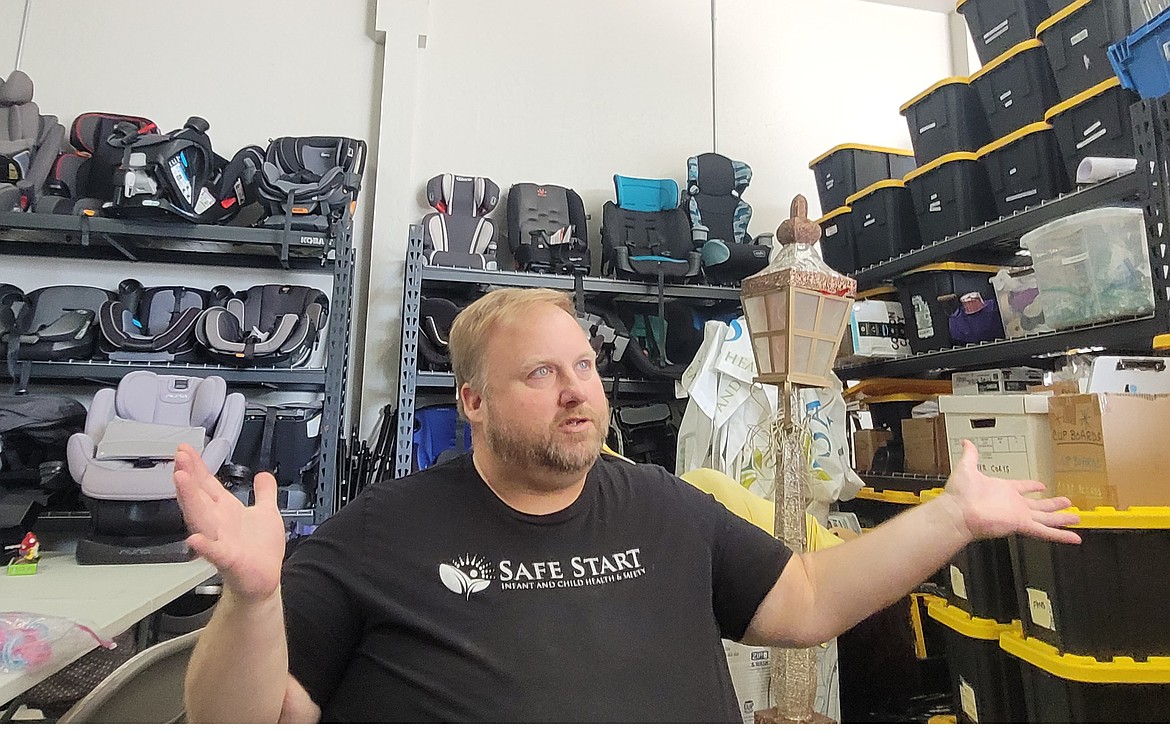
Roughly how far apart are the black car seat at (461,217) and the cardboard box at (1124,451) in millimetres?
2090

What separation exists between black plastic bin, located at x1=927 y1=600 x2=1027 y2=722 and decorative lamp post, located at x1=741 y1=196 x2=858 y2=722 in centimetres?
44

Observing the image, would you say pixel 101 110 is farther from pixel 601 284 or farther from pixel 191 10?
pixel 601 284

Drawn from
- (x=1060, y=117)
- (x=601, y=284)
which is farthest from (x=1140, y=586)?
(x=601, y=284)

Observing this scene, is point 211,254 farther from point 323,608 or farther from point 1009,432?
point 1009,432

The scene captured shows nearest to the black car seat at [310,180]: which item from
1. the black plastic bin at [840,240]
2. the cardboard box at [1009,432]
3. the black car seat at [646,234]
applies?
the black car seat at [646,234]

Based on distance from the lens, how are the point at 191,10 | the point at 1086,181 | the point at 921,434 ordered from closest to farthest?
the point at 1086,181 → the point at 921,434 → the point at 191,10

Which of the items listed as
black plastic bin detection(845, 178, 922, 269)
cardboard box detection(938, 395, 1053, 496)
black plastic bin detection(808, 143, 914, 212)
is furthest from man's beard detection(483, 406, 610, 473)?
black plastic bin detection(808, 143, 914, 212)

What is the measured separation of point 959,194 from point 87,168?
10.6 ft

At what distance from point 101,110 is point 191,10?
0.62m

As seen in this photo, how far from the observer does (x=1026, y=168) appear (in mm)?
2037

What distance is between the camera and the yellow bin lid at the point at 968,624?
1.52m

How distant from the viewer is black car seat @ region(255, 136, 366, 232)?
2.53 metres

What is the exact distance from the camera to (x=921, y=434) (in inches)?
89.7

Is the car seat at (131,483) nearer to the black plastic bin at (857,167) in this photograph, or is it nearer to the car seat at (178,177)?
the car seat at (178,177)
